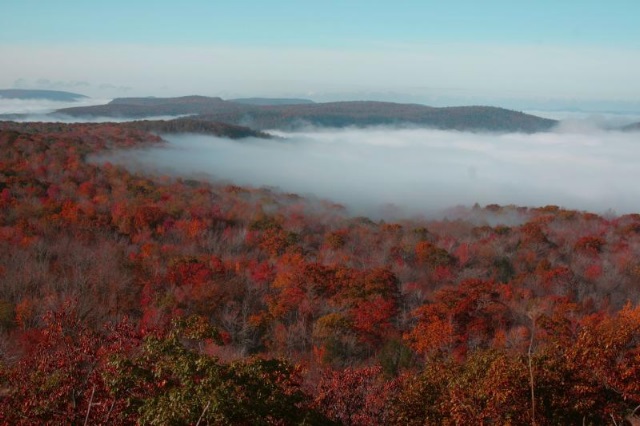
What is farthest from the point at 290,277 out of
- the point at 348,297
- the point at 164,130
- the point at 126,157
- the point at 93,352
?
the point at 164,130

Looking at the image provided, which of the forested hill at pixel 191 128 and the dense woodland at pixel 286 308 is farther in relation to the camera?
the forested hill at pixel 191 128

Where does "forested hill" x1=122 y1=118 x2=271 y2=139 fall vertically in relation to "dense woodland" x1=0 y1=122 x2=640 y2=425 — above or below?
above

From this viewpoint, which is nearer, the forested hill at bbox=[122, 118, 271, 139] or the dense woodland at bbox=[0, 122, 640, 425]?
the dense woodland at bbox=[0, 122, 640, 425]

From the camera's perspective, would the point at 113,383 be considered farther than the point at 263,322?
No

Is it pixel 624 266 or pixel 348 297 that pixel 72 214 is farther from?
pixel 624 266

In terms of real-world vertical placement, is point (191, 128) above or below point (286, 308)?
above

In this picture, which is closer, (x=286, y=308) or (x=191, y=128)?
(x=286, y=308)

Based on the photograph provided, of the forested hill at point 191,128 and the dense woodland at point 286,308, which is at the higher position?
the forested hill at point 191,128

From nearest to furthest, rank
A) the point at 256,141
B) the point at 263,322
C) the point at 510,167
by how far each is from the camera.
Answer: the point at 263,322, the point at 256,141, the point at 510,167
